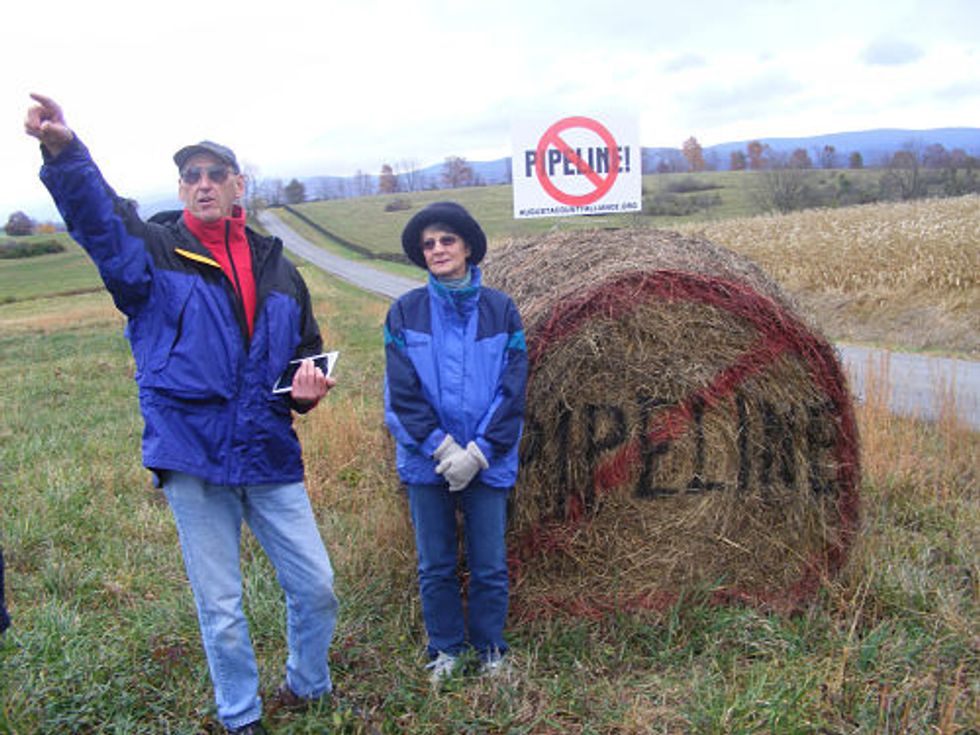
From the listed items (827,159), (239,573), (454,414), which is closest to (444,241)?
(454,414)

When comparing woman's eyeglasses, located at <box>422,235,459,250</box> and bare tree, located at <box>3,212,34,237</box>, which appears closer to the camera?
woman's eyeglasses, located at <box>422,235,459,250</box>

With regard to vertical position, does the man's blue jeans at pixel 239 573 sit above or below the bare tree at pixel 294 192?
below

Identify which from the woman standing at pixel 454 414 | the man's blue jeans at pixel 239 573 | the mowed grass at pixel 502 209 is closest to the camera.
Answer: the man's blue jeans at pixel 239 573

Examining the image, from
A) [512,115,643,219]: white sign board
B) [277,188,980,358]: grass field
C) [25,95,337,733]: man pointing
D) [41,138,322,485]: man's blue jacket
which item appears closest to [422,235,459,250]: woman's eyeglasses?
[25,95,337,733]: man pointing

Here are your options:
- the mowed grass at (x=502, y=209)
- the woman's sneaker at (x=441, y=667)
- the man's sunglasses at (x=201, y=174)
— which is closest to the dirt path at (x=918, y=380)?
the woman's sneaker at (x=441, y=667)

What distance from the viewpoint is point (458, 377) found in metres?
3.31

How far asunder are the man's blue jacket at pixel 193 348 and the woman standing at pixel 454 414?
→ 0.54 meters

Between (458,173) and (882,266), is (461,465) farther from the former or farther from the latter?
(458,173)

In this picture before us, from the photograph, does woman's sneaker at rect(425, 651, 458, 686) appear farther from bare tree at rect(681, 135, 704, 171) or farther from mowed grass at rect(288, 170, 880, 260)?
bare tree at rect(681, 135, 704, 171)

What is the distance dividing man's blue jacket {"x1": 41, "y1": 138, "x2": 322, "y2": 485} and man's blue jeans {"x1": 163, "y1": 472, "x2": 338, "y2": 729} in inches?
4.8

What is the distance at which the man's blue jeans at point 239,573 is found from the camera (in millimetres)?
2883

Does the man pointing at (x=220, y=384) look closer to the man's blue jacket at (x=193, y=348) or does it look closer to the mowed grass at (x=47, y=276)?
the man's blue jacket at (x=193, y=348)

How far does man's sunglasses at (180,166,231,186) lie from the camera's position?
292 centimetres

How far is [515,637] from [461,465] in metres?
1.18
